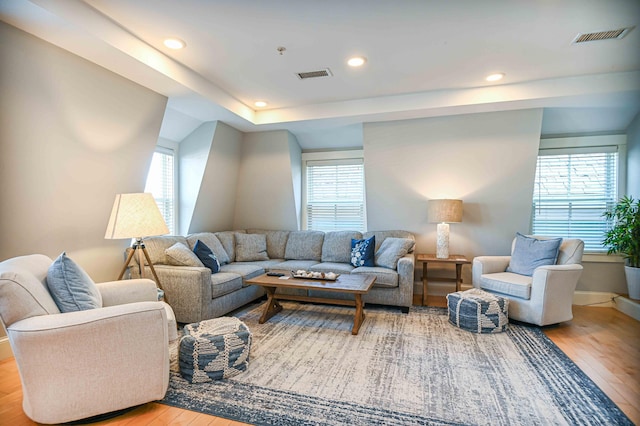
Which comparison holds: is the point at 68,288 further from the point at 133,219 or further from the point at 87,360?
the point at 133,219

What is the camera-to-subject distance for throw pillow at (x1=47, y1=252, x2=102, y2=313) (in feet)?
6.25

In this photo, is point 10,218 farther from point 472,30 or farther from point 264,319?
point 472,30

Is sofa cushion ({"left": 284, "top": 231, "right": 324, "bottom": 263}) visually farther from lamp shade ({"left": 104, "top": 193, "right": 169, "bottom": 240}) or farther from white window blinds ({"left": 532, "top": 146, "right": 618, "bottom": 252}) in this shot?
white window blinds ({"left": 532, "top": 146, "right": 618, "bottom": 252})

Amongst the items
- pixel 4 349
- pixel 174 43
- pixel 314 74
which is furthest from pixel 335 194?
pixel 4 349

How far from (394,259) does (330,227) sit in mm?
1689

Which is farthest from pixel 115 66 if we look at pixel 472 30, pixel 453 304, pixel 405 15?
pixel 453 304

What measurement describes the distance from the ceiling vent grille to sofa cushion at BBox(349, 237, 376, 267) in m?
2.77

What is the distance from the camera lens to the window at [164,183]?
427 centimetres

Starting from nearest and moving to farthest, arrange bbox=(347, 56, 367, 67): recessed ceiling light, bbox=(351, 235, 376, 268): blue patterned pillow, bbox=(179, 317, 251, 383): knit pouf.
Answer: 1. bbox=(179, 317, 251, 383): knit pouf
2. bbox=(347, 56, 367, 67): recessed ceiling light
3. bbox=(351, 235, 376, 268): blue patterned pillow

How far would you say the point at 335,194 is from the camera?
533cm

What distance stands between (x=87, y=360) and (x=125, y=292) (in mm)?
746

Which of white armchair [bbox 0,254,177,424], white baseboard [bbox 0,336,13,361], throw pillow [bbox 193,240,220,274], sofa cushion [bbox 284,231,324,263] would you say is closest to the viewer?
white armchair [bbox 0,254,177,424]

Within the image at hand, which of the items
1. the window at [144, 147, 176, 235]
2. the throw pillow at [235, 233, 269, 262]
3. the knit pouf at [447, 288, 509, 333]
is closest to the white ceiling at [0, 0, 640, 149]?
the window at [144, 147, 176, 235]

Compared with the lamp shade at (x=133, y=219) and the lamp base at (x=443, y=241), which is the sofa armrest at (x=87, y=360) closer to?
the lamp shade at (x=133, y=219)
